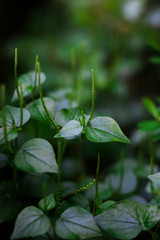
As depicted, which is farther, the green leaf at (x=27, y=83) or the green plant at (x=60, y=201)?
the green leaf at (x=27, y=83)

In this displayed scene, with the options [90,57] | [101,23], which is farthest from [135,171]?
[101,23]

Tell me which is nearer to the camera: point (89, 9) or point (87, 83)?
point (87, 83)

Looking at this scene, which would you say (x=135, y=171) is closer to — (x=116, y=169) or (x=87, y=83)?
(x=116, y=169)

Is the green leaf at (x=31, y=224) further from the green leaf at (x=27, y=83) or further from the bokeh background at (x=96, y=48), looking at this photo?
the bokeh background at (x=96, y=48)

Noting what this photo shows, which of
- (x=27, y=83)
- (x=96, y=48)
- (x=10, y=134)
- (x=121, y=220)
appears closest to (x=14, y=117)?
(x=10, y=134)

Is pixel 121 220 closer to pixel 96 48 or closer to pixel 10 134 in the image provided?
pixel 10 134

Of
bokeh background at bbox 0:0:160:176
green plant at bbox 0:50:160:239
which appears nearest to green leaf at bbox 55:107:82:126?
green plant at bbox 0:50:160:239

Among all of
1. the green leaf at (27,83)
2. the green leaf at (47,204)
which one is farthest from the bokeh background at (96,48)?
the green leaf at (47,204)
